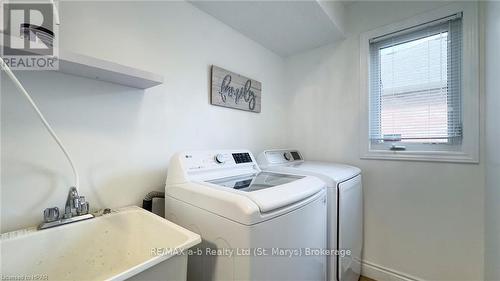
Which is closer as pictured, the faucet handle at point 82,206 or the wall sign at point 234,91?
the faucet handle at point 82,206

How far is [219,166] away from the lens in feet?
4.45

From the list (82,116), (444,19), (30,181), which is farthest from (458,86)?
(30,181)

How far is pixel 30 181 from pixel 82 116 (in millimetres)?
356

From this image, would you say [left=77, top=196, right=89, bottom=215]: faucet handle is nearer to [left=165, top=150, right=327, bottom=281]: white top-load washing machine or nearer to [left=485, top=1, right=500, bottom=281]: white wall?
[left=165, top=150, right=327, bottom=281]: white top-load washing machine

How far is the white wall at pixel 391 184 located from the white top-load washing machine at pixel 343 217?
0.21m

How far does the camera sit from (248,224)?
0.76 metres

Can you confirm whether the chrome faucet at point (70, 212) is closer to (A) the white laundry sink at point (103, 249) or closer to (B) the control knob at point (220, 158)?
(A) the white laundry sink at point (103, 249)

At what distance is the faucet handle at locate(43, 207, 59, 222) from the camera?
2.93 ft

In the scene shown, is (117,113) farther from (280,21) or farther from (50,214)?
(280,21)

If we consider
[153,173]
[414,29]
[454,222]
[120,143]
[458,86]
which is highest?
[414,29]

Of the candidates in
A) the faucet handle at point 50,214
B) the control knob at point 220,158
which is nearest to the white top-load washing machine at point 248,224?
the control knob at point 220,158

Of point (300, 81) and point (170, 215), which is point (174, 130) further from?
point (300, 81)

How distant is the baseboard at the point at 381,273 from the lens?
167 cm

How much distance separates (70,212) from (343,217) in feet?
4.99
